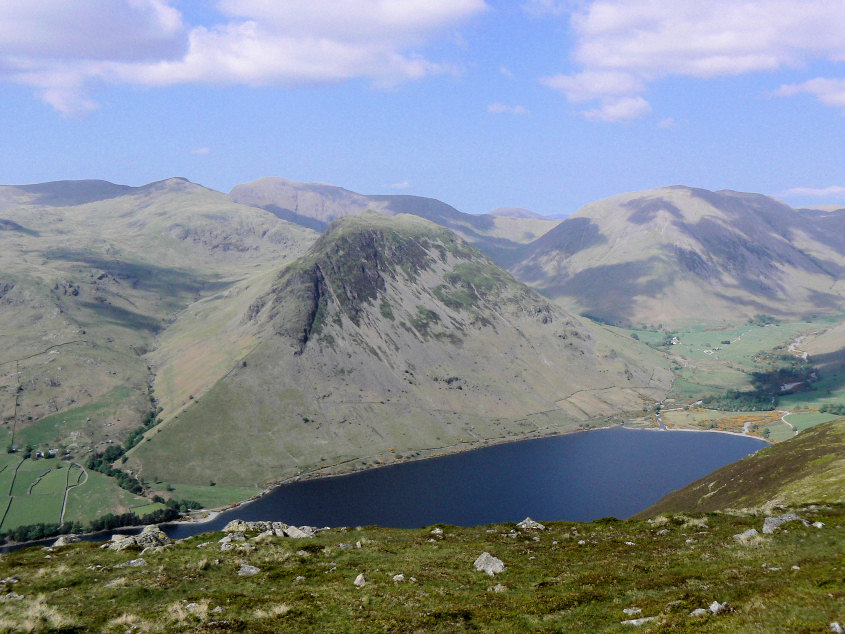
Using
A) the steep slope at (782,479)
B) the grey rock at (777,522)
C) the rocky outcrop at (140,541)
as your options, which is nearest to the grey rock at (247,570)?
the rocky outcrop at (140,541)

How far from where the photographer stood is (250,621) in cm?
3161

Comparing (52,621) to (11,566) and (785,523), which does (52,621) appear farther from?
(785,523)

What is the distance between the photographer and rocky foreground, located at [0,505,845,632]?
30188mm

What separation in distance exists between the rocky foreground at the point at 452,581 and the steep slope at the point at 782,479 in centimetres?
2610

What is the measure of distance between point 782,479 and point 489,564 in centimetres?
8048

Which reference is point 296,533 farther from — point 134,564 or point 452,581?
point 452,581

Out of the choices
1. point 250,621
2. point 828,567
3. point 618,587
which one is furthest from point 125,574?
point 828,567

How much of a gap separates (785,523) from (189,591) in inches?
2003

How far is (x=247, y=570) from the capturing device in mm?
43281

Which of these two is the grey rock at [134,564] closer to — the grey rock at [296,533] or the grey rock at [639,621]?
the grey rock at [296,533]

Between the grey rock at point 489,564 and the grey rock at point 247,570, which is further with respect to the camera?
the grey rock at point 489,564

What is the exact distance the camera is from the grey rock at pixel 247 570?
42.8m

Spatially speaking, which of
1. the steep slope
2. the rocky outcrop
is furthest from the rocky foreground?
the steep slope

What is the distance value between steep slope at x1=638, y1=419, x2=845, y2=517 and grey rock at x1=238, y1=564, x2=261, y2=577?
224ft
